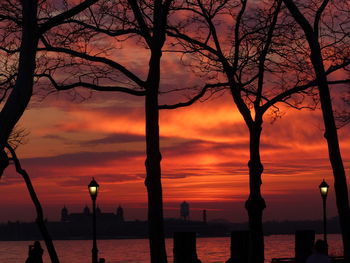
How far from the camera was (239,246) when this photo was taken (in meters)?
24.8

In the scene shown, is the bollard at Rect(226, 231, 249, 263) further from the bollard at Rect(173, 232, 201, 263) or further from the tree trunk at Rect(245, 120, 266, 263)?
the tree trunk at Rect(245, 120, 266, 263)

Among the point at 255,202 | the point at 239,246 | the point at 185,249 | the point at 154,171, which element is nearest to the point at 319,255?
the point at 185,249

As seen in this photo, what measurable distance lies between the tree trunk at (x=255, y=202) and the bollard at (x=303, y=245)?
210 centimetres

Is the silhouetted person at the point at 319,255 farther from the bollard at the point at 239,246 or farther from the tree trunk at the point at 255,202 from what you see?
the tree trunk at the point at 255,202

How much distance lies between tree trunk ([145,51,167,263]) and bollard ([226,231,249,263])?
2097mm

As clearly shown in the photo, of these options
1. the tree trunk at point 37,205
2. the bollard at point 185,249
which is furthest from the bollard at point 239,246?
the tree trunk at point 37,205

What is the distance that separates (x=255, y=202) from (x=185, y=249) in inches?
303

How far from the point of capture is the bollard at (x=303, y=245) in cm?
2658

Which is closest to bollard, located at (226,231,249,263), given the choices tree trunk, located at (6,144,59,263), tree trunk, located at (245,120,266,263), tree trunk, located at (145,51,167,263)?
tree trunk, located at (145,51,167,263)

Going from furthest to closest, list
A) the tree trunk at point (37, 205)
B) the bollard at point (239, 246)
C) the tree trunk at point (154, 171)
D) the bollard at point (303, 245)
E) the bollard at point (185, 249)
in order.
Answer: the tree trunk at point (37, 205), the bollard at point (303, 245), the tree trunk at point (154, 171), the bollard at point (239, 246), the bollard at point (185, 249)

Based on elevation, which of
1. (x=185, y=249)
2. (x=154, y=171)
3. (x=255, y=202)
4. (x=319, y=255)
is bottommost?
(x=319, y=255)

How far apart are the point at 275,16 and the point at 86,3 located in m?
Answer: 13.8

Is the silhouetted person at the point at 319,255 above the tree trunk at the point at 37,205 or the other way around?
the other way around

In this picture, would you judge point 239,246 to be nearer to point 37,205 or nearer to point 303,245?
point 303,245
